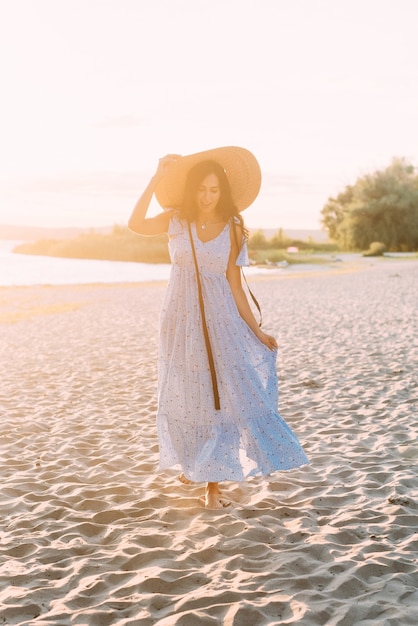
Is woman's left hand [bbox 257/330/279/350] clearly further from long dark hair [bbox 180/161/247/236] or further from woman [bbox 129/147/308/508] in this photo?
long dark hair [bbox 180/161/247/236]

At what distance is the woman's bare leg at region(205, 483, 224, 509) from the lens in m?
4.01

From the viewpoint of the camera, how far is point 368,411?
6.13 metres

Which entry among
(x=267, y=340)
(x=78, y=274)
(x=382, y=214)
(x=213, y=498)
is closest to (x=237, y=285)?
(x=267, y=340)

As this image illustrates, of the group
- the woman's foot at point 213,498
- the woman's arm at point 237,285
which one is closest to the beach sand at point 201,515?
the woman's foot at point 213,498

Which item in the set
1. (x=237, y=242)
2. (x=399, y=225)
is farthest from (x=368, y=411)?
(x=399, y=225)

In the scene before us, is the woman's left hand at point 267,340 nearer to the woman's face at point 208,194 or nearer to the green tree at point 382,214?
the woman's face at point 208,194

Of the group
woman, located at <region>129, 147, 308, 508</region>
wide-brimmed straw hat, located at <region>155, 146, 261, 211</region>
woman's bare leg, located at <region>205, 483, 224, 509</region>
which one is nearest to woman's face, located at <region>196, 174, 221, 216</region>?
woman, located at <region>129, 147, 308, 508</region>

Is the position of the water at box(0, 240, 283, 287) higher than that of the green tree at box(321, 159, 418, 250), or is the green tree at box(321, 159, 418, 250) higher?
the green tree at box(321, 159, 418, 250)

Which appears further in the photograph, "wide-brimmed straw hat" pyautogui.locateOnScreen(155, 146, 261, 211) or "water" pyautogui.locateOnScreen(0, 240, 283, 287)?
"water" pyautogui.locateOnScreen(0, 240, 283, 287)

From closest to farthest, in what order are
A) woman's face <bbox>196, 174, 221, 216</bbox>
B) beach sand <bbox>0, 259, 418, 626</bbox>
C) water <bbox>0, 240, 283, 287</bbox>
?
beach sand <bbox>0, 259, 418, 626</bbox>
woman's face <bbox>196, 174, 221, 216</bbox>
water <bbox>0, 240, 283, 287</bbox>

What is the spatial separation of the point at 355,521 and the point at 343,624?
1050 millimetres

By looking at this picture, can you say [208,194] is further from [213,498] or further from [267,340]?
[213,498]

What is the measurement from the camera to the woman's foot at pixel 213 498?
4.01m

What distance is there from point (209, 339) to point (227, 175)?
980 mm
